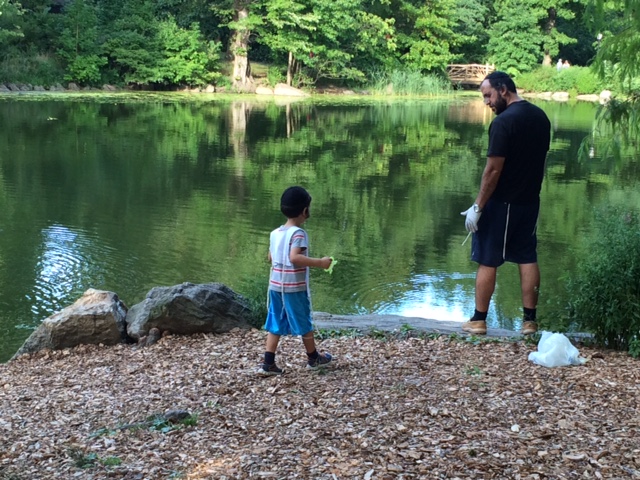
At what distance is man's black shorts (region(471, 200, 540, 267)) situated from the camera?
531 cm

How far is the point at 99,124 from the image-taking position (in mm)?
23547

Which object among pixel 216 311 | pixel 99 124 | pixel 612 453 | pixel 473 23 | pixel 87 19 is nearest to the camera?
pixel 612 453

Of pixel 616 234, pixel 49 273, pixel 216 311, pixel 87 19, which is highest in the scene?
pixel 87 19

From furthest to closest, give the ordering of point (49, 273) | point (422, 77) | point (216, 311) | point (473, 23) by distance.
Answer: point (473, 23)
point (422, 77)
point (49, 273)
point (216, 311)

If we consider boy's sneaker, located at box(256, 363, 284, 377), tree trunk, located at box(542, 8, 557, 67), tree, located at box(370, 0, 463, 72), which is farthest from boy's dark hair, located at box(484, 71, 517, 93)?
tree trunk, located at box(542, 8, 557, 67)

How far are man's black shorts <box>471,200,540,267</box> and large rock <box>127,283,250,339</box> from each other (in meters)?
1.92

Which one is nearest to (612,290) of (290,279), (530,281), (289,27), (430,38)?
(530,281)

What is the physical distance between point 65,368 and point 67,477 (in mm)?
2229

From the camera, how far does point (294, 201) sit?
452cm

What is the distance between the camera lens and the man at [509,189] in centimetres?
521

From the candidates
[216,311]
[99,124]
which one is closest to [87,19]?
[99,124]

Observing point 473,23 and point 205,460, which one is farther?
point 473,23

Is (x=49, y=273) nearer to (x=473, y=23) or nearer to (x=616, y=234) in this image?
(x=616, y=234)

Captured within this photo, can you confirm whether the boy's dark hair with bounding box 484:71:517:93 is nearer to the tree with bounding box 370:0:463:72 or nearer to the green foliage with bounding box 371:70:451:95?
the green foliage with bounding box 371:70:451:95
